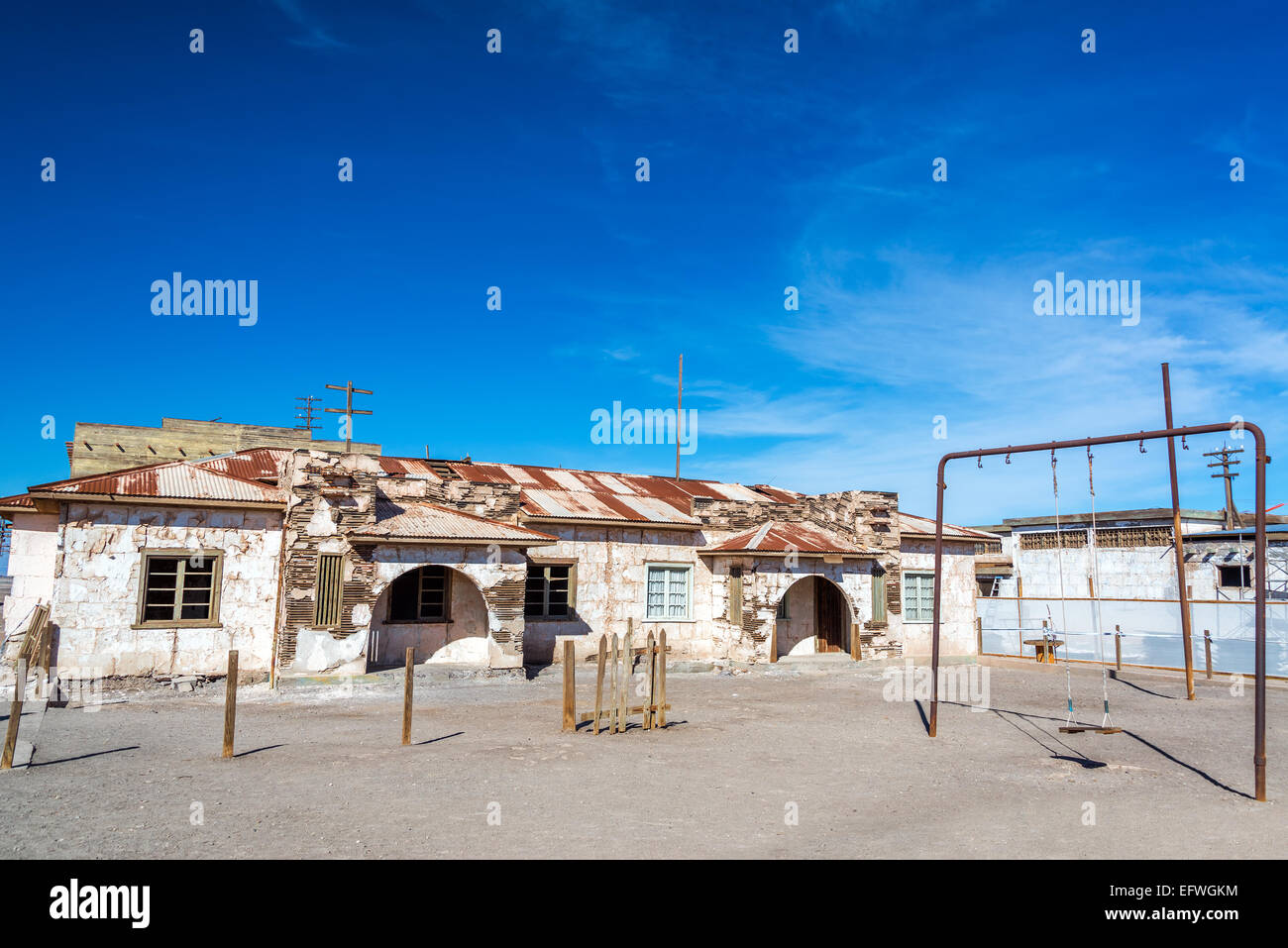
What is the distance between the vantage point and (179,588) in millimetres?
17328

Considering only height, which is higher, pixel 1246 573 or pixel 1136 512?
pixel 1136 512

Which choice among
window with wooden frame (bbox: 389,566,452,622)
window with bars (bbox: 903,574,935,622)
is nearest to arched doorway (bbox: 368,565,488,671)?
window with wooden frame (bbox: 389,566,452,622)

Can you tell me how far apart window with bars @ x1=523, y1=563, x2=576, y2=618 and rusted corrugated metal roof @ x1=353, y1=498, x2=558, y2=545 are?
1.72m

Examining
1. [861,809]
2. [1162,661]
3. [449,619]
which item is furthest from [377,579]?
[1162,661]

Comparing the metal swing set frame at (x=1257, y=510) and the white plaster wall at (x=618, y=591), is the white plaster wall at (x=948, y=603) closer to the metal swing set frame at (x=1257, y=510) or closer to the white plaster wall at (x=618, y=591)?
the white plaster wall at (x=618, y=591)

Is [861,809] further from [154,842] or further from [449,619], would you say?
[449,619]

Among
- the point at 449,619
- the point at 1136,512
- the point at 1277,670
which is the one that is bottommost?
the point at 1277,670

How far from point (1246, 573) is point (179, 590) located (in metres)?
35.2

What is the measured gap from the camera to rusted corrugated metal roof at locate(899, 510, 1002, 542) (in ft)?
89.4

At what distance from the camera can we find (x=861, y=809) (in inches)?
357

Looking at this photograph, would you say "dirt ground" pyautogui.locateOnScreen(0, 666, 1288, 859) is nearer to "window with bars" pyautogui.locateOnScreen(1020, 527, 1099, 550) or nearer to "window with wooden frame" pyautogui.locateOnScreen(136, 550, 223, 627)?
"window with wooden frame" pyautogui.locateOnScreen(136, 550, 223, 627)

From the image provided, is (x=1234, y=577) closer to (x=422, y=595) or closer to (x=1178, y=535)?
(x=1178, y=535)

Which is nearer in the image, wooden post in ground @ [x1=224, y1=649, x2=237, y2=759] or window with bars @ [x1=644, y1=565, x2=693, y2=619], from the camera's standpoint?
wooden post in ground @ [x1=224, y1=649, x2=237, y2=759]
